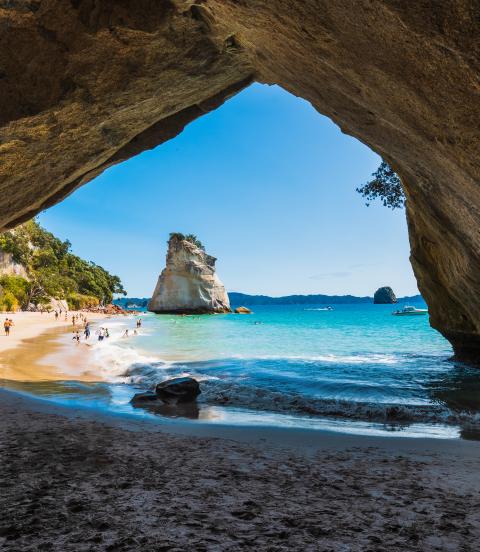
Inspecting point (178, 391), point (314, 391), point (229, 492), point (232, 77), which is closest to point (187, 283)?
point (314, 391)

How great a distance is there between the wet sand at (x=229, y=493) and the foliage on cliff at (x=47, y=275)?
2553 inches

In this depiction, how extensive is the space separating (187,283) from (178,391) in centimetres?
8233

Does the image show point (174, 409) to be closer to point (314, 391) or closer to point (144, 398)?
point (144, 398)

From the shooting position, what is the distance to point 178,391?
35.6 ft

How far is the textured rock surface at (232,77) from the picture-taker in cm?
381

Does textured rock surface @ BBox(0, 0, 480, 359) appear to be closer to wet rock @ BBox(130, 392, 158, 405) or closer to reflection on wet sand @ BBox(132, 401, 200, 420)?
wet rock @ BBox(130, 392, 158, 405)

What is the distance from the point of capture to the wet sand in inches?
100

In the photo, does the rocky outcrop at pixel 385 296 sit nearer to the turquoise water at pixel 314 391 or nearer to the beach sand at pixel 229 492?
the turquoise water at pixel 314 391

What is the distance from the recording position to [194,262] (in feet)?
297

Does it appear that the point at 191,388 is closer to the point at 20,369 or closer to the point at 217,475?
the point at 217,475

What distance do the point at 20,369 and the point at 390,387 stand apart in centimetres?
1484

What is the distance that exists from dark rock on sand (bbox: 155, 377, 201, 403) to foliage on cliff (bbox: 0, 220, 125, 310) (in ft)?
195

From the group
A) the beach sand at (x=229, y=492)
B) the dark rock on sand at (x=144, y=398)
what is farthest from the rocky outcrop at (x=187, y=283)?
the beach sand at (x=229, y=492)

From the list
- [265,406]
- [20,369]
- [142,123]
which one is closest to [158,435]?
[265,406]
